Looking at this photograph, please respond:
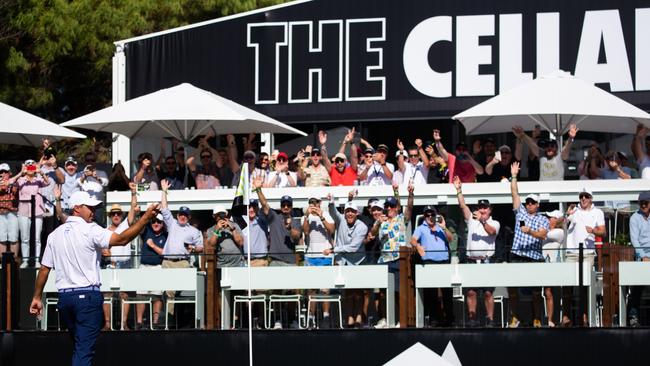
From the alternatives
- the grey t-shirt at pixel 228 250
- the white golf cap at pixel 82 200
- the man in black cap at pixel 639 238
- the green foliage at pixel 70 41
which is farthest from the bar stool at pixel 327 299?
the green foliage at pixel 70 41

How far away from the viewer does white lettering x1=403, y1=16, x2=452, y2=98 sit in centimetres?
2753

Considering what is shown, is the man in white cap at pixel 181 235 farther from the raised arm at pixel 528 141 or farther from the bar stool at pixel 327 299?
the raised arm at pixel 528 141

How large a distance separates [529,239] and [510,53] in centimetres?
931

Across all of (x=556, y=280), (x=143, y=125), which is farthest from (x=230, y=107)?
(x=556, y=280)

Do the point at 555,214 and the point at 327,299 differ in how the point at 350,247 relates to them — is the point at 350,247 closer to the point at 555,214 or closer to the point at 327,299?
the point at 327,299

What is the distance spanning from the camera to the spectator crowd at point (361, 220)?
18.6m

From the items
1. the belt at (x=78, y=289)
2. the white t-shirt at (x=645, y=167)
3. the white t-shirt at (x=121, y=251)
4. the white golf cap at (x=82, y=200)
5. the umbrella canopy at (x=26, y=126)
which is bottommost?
the belt at (x=78, y=289)

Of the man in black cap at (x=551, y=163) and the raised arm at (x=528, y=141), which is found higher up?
the raised arm at (x=528, y=141)

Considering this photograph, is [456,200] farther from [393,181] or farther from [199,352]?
[199,352]

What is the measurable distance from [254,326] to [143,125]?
5756 millimetres

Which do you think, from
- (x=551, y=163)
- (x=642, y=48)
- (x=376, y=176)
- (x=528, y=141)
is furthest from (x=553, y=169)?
(x=642, y=48)

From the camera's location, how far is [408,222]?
1977 cm

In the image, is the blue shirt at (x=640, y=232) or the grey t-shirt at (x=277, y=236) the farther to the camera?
the grey t-shirt at (x=277, y=236)

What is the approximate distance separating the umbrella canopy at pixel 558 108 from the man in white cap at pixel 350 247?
2.84 m
